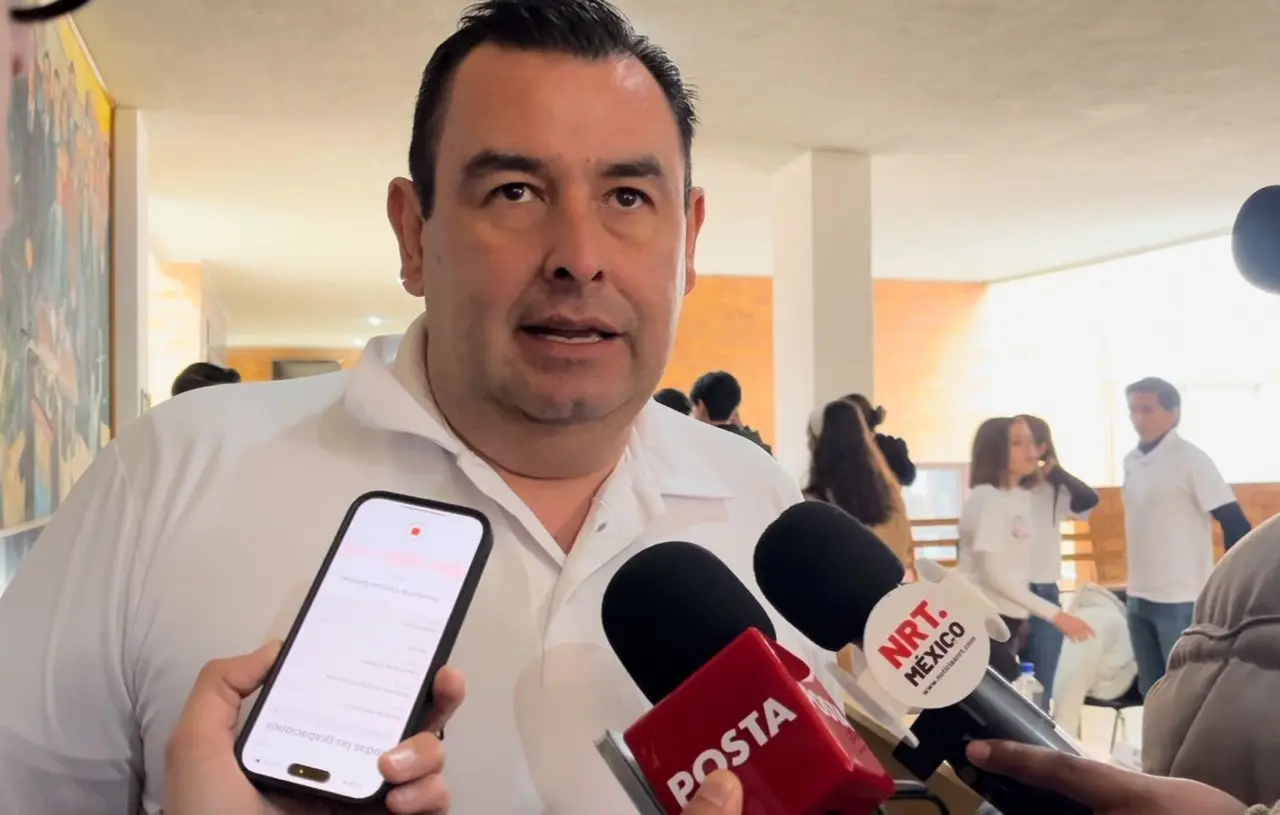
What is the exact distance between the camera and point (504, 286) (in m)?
0.89

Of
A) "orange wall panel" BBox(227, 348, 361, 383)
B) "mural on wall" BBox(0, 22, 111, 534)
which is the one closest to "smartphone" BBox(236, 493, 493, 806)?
"mural on wall" BBox(0, 22, 111, 534)

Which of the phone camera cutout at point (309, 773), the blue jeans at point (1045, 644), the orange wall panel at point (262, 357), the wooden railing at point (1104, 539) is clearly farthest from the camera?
the orange wall panel at point (262, 357)

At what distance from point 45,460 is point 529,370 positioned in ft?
6.54

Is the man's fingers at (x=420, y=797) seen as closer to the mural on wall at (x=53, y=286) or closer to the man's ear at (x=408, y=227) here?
the man's ear at (x=408, y=227)

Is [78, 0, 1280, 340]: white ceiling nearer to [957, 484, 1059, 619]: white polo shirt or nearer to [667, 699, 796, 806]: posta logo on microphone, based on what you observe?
[957, 484, 1059, 619]: white polo shirt

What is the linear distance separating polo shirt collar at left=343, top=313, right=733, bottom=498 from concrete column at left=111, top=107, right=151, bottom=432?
117 inches

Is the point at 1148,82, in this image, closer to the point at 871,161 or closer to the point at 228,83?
the point at 871,161

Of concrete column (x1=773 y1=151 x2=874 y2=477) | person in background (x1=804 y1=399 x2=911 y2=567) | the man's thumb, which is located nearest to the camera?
the man's thumb

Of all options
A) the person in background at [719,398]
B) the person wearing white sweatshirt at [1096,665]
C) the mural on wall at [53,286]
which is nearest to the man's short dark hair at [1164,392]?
the person wearing white sweatshirt at [1096,665]

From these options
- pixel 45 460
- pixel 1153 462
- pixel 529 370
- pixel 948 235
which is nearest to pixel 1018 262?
pixel 948 235

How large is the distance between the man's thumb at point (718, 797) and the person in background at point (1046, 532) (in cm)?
334

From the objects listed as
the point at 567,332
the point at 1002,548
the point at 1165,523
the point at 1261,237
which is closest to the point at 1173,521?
the point at 1165,523

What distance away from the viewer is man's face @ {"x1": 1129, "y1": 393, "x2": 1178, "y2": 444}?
3.72 m

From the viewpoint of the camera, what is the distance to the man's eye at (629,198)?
3.03 ft
